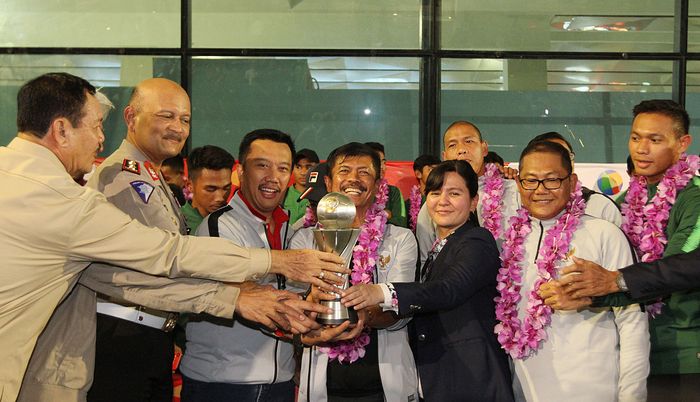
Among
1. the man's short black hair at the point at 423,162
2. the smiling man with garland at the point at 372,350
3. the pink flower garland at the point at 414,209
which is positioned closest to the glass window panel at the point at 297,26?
the man's short black hair at the point at 423,162

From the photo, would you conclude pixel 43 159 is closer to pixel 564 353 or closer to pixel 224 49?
pixel 564 353

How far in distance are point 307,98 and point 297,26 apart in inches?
34.1

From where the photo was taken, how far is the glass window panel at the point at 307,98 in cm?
947

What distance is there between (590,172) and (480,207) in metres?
3.61

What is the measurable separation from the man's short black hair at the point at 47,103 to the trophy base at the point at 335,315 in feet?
3.97

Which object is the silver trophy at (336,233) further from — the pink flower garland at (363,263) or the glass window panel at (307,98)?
the glass window panel at (307,98)

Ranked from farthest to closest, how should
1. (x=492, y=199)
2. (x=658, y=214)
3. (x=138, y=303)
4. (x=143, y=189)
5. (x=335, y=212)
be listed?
(x=492, y=199) → (x=658, y=214) → (x=143, y=189) → (x=138, y=303) → (x=335, y=212)

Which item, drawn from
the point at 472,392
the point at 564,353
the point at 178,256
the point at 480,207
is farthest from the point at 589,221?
the point at 178,256

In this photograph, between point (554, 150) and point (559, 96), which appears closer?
point (554, 150)

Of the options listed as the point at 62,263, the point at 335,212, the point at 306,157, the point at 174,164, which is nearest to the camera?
the point at 62,263

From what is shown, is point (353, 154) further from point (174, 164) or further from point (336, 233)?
point (174, 164)

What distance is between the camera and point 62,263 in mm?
2883

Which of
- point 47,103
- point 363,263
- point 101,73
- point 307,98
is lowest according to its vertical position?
point 363,263

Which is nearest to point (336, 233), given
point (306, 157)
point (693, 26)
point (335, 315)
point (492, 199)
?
point (335, 315)
